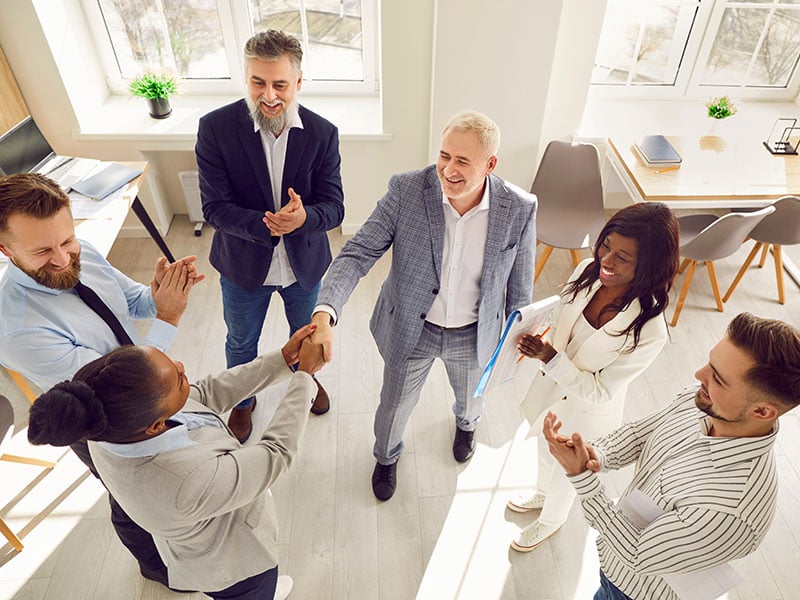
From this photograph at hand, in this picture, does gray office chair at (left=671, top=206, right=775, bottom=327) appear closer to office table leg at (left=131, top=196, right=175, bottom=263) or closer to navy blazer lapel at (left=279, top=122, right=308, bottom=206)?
navy blazer lapel at (left=279, top=122, right=308, bottom=206)

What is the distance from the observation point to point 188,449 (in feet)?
4.83

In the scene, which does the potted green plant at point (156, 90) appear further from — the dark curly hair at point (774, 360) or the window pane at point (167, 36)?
the dark curly hair at point (774, 360)

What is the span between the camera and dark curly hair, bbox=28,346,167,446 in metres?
1.21

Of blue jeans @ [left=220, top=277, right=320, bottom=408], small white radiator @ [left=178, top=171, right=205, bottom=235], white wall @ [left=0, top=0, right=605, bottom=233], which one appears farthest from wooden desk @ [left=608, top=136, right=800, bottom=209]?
small white radiator @ [left=178, top=171, right=205, bottom=235]

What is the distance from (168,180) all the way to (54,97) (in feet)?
2.99

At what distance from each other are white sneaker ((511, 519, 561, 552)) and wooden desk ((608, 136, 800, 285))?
1967 mm

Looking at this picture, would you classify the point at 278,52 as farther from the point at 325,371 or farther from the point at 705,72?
the point at 705,72

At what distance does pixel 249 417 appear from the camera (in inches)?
119

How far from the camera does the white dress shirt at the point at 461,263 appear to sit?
6.82ft

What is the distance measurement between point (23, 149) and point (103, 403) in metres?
2.76

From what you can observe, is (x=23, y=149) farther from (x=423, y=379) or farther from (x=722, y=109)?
(x=722, y=109)

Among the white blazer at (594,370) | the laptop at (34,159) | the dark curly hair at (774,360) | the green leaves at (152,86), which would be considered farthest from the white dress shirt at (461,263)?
the green leaves at (152,86)

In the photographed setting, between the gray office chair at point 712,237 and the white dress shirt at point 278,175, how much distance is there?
2.33 meters

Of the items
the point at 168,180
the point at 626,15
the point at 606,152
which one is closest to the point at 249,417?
the point at 168,180
